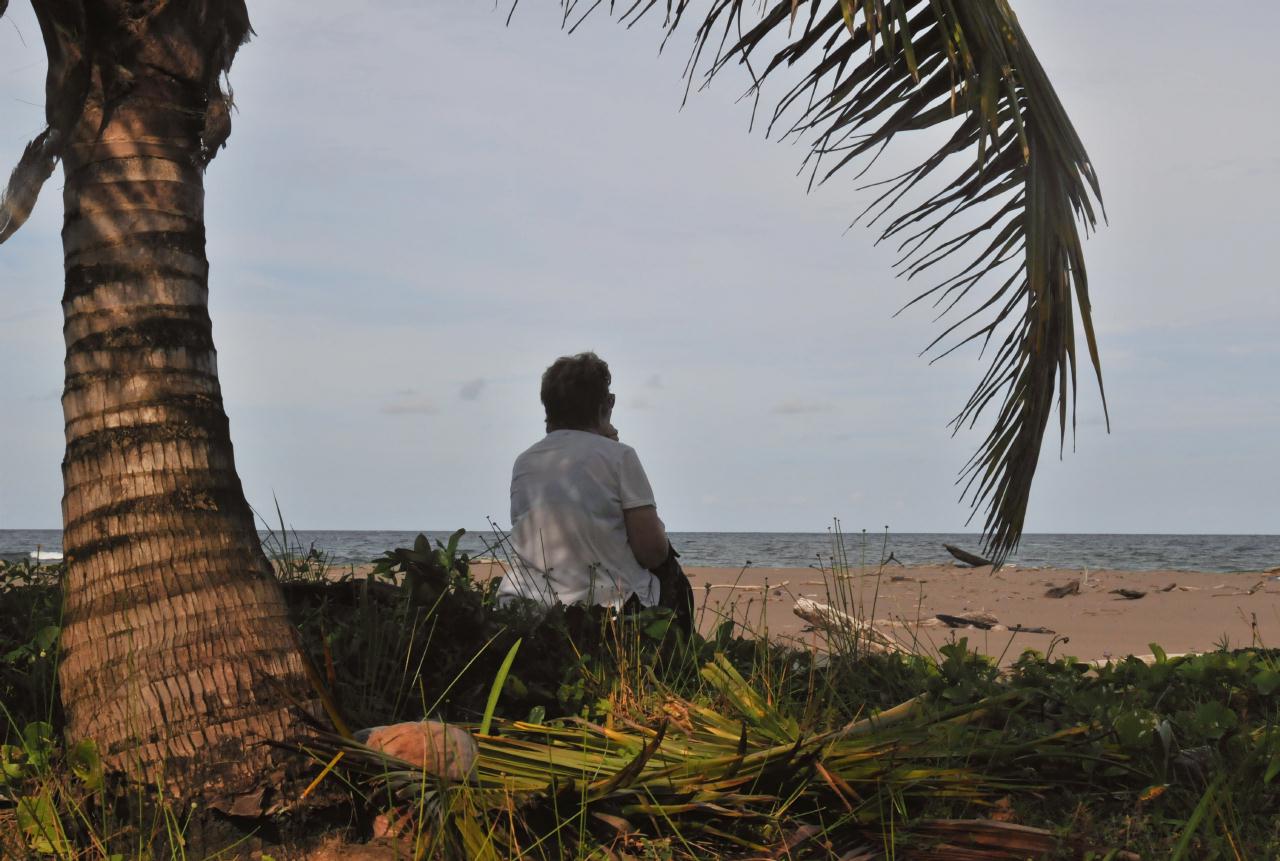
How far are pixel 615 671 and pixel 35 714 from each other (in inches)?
71.4

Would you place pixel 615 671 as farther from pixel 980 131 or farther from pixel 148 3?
pixel 148 3

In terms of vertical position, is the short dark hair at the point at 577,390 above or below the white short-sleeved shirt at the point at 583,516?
above

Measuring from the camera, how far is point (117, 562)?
257cm

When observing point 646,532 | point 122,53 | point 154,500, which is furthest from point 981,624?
point 122,53

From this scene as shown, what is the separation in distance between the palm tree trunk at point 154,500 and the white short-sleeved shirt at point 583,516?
1.91 metres

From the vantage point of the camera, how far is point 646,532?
180 inches

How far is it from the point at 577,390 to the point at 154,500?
240cm

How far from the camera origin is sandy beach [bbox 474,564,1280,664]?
21.0 feet

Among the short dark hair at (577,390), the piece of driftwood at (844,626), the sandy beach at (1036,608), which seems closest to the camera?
the piece of driftwood at (844,626)

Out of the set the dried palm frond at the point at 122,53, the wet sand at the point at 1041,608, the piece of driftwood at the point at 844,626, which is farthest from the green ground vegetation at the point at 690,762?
the dried palm frond at the point at 122,53

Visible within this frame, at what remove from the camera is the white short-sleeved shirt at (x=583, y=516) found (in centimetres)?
454

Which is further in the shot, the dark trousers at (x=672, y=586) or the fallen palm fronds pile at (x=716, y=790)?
the dark trousers at (x=672, y=586)

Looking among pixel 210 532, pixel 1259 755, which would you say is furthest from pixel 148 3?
pixel 1259 755

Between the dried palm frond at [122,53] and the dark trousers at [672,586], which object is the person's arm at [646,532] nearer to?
the dark trousers at [672,586]
